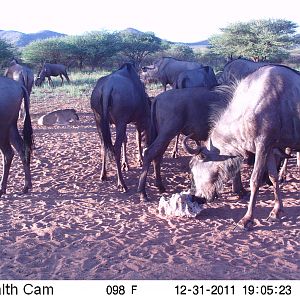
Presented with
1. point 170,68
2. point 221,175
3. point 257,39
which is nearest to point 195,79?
point 221,175

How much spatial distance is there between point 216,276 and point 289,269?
708 mm

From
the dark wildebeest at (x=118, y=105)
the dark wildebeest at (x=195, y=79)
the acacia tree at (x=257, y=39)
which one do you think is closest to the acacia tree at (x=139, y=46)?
the acacia tree at (x=257, y=39)

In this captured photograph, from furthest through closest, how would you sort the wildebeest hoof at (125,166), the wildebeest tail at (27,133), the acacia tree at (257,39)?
the acacia tree at (257,39) → the wildebeest hoof at (125,166) → the wildebeest tail at (27,133)

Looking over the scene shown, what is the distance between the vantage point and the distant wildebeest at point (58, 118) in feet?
39.5

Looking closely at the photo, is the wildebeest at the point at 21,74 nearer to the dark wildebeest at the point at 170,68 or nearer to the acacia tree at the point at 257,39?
the dark wildebeest at the point at 170,68

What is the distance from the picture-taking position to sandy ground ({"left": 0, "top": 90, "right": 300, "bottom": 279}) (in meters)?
4.08

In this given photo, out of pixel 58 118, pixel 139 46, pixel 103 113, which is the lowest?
pixel 58 118

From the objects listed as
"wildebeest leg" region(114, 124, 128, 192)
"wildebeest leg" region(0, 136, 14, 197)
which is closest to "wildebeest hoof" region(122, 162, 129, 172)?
"wildebeest leg" region(114, 124, 128, 192)

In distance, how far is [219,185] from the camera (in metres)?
5.55

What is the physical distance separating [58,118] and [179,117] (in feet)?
21.5

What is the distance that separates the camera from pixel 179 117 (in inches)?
248

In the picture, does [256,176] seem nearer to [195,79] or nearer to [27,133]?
[27,133]

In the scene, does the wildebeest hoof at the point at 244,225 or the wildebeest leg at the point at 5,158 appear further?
the wildebeest leg at the point at 5,158
